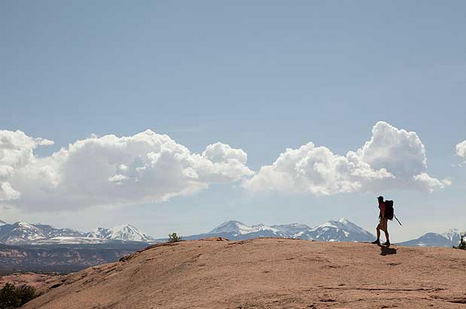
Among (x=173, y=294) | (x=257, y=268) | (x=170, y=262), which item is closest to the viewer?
(x=173, y=294)

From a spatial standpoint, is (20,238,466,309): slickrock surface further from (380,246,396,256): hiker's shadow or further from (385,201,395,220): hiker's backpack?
(385,201,395,220): hiker's backpack

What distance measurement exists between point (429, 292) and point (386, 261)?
16.8 feet

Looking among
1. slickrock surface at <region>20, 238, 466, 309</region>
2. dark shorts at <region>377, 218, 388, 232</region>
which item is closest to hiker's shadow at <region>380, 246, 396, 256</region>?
slickrock surface at <region>20, 238, 466, 309</region>

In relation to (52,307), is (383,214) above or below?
above

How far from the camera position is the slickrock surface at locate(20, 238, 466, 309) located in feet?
47.8

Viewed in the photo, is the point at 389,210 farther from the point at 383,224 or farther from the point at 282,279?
the point at 282,279

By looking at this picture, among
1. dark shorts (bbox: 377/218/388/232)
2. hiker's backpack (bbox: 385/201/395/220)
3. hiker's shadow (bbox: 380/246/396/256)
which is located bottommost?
hiker's shadow (bbox: 380/246/396/256)

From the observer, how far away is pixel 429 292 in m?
14.7

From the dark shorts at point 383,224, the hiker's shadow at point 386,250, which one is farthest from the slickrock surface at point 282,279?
the dark shorts at point 383,224

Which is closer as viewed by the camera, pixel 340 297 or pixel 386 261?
pixel 340 297

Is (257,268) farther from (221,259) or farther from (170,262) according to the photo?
(170,262)

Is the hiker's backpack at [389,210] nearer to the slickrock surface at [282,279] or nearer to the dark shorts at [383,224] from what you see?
the dark shorts at [383,224]

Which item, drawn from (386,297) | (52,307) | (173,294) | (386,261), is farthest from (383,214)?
(52,307)

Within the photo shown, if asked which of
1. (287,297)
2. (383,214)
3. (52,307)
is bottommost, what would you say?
(52,307)
